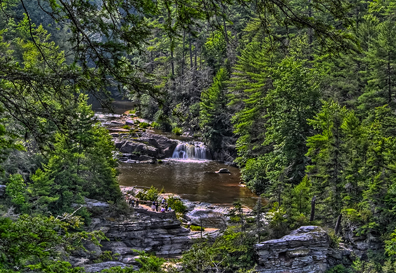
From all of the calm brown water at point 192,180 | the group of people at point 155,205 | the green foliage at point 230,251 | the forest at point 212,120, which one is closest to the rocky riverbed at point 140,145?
the calm brown water at point 192,180

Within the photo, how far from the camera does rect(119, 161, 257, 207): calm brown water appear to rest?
2839 centimetres

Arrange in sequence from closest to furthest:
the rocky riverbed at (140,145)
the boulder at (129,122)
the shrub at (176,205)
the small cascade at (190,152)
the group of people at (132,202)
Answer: the group of people at (132,202)
the shrub at (176,205)
the rocky riverbed at (140,145)
the small cascade at (190,152)
the boulder at (129,122)

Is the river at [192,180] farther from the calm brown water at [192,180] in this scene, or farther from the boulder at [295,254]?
the boulder at [295,254]

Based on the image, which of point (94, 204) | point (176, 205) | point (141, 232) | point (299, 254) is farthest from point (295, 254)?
point (94, 204)

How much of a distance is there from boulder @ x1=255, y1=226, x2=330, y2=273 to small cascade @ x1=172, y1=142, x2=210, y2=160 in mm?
23200

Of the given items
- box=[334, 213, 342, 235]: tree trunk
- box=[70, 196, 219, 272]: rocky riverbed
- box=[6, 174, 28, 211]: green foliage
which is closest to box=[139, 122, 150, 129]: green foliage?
box=[70, 196, 219, 272]: rocky riverbed

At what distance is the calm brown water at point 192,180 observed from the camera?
1118 inches

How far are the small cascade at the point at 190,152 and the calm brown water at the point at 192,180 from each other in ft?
6.10

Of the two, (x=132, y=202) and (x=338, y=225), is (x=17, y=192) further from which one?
(x=338, y=225)

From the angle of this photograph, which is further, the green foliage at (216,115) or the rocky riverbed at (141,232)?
the green foliage at (216,115)

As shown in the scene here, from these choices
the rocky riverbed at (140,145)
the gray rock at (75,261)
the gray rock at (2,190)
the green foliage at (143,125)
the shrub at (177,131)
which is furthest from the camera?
the green foliage at (143,125)

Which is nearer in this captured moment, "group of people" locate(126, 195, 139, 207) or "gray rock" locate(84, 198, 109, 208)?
"gray rock" locate(84, 198, 109, 208)

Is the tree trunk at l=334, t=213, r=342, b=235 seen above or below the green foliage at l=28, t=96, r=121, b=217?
below

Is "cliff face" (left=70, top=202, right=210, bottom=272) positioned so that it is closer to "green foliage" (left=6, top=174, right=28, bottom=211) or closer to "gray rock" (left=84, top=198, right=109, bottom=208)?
"gray rock" (left=84, top=198, right=109, bottom=208)
